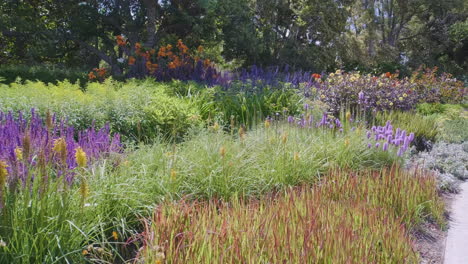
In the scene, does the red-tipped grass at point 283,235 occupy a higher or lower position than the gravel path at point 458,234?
higher

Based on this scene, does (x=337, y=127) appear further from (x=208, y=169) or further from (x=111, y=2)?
(x=111, y=2)

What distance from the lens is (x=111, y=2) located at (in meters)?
13.3

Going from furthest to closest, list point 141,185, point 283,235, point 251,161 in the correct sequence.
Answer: point 251,161, point 141,185, point 283,235

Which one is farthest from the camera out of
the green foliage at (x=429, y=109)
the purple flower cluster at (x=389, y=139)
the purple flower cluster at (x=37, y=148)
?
the green foliage at (x=429, y=109)

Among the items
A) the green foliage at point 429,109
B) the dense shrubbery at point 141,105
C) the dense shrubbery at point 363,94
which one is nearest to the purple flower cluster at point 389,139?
the dense shrubbery at point 141,105

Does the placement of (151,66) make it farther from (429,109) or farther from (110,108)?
(429,109)

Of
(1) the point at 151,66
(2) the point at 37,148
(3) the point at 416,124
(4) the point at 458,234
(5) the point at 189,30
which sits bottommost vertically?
(4) the point at 458,234

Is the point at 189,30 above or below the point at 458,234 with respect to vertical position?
above

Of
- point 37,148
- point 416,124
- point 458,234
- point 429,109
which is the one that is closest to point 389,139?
point 458,234

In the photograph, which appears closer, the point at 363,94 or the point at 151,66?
the point at 363,94

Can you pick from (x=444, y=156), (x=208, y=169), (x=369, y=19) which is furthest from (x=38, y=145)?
(x=369, y=19)

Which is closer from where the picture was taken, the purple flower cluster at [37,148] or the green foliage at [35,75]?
the purple flower cluster at [37,148]

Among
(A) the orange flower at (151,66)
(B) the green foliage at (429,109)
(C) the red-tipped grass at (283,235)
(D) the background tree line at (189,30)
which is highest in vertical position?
(D) the background tree line at (189,30)

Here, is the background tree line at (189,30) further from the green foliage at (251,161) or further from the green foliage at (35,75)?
the green foliage at (251,161)
